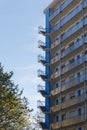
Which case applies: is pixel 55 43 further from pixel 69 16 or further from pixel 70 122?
pixel 70 122

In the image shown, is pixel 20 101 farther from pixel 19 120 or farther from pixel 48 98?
pixel 48 98

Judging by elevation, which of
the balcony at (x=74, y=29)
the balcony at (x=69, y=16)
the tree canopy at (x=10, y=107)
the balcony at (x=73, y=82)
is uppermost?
the balcony at (x=69, y=16)

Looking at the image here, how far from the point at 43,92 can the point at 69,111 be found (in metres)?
8.57

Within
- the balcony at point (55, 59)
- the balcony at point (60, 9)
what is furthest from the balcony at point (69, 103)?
the balcony at point (60, 9)

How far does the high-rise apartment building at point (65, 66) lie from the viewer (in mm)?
53906

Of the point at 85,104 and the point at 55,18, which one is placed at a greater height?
the point at 55,18

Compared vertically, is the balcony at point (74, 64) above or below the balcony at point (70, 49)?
below

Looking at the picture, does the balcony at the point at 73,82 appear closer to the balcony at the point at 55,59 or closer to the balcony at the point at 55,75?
the balcony at the point at 55,75

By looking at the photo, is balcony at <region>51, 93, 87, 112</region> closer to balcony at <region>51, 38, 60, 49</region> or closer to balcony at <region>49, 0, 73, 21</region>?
balcony at <region>51, 38, 60, 49</region>

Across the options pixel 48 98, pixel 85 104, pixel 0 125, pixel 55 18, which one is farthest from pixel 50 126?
pixel 0 125

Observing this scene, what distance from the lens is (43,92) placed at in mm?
64125

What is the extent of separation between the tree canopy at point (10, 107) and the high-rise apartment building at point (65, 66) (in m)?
11.7

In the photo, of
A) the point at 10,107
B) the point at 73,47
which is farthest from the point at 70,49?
the point at 10,107

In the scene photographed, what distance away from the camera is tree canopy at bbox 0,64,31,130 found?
40.0 metres
